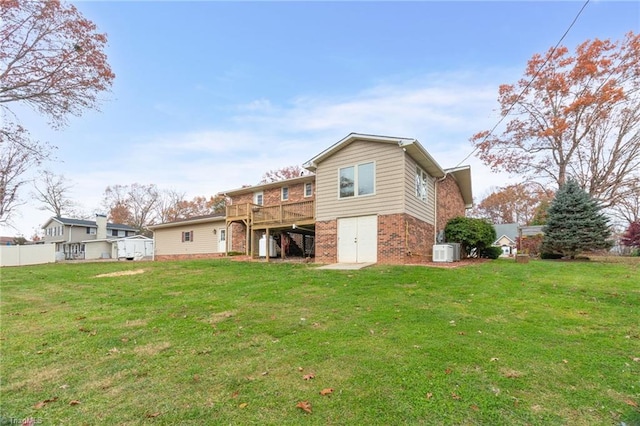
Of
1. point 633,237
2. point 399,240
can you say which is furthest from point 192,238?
point 633,237

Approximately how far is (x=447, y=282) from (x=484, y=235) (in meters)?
8.57

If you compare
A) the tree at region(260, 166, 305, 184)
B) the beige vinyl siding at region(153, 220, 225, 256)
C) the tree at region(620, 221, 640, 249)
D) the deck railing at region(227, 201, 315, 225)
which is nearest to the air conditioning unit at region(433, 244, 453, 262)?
the deck railing at region(227, 201, 315, 225)

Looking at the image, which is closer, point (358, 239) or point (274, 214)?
point (358, 239)

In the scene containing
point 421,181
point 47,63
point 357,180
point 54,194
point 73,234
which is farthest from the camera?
→ point 54,194

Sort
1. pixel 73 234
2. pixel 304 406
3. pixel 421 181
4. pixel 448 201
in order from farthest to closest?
pixel 73 234 < pixel 448 201 < pixel 421 181 < pixel 304 406

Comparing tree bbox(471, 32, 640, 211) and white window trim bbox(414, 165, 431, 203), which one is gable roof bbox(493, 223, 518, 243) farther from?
white window trim bbox(414, 165, 431, 203)

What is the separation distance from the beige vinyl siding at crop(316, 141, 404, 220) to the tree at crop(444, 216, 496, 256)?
15.5ft

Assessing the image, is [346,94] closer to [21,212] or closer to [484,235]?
[484,235]

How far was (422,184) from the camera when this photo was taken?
46.2ft

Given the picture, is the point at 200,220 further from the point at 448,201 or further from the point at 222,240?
the point at 448,201

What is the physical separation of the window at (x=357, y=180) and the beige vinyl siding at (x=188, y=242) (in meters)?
11.5

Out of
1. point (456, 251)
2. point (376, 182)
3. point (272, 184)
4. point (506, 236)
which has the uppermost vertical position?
point (272, 184)

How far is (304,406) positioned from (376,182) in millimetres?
10752

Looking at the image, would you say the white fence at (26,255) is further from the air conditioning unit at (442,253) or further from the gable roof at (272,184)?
the air conditioning unit at (442,253)
